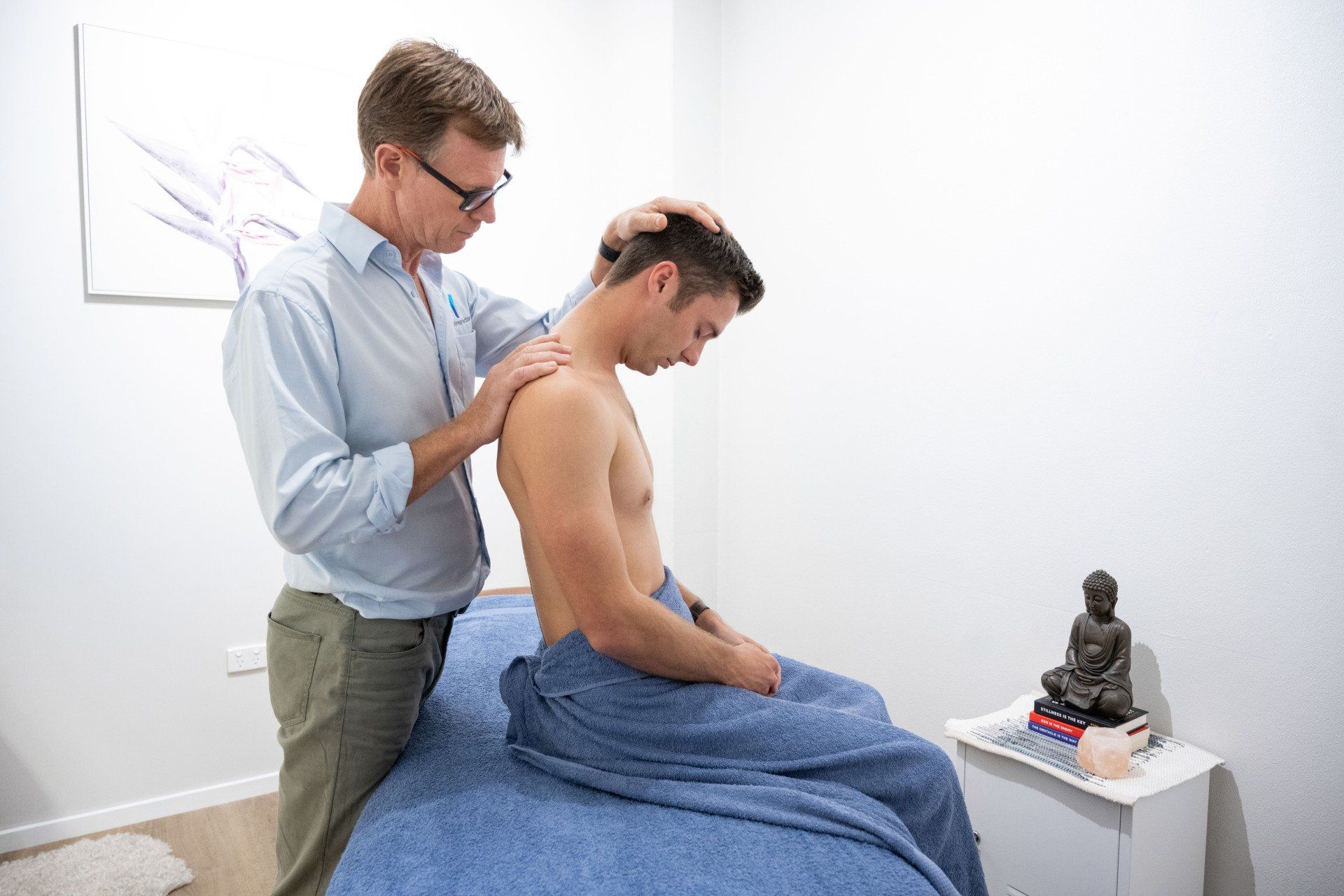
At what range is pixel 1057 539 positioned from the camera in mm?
2012

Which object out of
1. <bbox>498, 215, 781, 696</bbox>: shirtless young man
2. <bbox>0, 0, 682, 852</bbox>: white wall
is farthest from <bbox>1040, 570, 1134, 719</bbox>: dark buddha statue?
<bbox>0, 0, 682, 852</bbox>: white wall

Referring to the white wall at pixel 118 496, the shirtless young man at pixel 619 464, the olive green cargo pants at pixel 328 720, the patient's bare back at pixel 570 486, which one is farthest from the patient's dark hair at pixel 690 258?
the white wall at pixel 118 496

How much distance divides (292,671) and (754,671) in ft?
2.34

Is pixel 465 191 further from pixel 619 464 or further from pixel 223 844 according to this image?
pixel 223 844

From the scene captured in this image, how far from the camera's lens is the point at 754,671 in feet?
4.28

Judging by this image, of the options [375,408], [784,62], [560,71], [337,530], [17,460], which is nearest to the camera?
[337,530]

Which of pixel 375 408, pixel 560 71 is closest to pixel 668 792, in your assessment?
pixel 375 408

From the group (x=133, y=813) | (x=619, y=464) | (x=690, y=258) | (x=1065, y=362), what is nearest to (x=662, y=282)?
(x=690, y=258)

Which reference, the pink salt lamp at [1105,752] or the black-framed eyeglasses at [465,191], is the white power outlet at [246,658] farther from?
the pink salt lamp at [1105,752]

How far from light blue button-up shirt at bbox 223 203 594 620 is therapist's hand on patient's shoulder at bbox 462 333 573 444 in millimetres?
108

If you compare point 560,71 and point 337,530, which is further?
point 560,71

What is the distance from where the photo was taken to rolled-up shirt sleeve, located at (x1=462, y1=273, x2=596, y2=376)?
5.50ft

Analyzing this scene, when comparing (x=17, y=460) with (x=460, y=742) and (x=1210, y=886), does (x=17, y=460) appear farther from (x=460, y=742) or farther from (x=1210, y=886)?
(x=1210, y=886)

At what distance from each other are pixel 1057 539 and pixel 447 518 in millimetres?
1449
